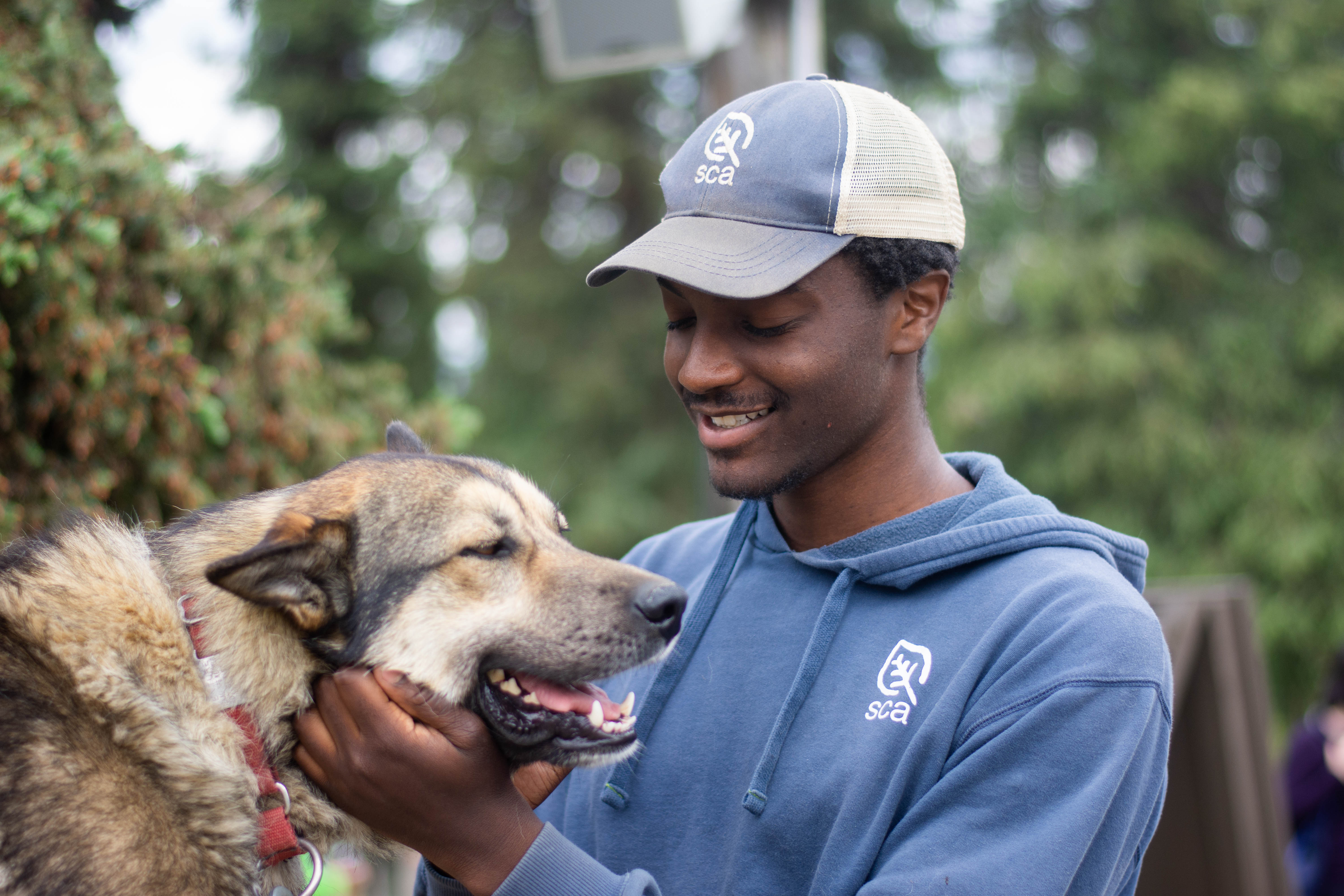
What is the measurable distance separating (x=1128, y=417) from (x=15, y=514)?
10.9 meters

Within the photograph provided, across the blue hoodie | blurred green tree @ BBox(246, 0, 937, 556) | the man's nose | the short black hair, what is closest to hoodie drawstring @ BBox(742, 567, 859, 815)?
the blue hoodie

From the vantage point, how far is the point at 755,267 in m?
2.08

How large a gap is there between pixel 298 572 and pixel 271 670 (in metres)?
0.24

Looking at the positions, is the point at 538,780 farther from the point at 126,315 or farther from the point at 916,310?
the point at 126,315

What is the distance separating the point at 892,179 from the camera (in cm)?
215

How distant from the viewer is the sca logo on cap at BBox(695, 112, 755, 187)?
2221 mm

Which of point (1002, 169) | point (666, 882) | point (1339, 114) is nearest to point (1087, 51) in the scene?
point (1002, 169)

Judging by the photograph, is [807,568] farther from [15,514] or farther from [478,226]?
[478,226]

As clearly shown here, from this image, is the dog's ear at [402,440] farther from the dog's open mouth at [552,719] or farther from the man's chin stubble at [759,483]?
the man's chin stubble at [759,483]

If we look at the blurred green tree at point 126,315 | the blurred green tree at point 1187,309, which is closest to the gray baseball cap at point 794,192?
the blurred green tree at point 126,315

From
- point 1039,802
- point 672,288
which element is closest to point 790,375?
point 672,288

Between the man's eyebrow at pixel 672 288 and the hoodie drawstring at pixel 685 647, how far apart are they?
56 cm

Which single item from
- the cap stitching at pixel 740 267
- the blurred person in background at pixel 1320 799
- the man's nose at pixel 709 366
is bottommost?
the blurred person in background at pixel 1320 799

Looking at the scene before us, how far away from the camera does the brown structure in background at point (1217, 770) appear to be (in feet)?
17.7
